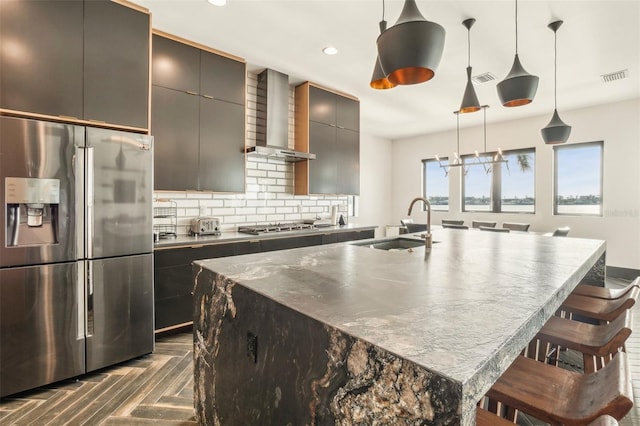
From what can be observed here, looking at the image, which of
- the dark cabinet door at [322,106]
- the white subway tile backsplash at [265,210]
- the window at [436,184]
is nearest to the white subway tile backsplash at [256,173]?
the white subway tile backsplash at [265,210]

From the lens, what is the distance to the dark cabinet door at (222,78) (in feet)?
11.0

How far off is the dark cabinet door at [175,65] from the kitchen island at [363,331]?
2.26 meters

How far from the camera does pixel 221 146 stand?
11.6 feet

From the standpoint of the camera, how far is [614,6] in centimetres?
265

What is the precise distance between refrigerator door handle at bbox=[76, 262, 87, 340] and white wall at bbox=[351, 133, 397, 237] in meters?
5.30

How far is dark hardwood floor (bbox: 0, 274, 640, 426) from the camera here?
Result: 6.19ft

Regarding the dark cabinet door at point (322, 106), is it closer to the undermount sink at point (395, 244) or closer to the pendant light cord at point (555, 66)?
the undermount sink at point (395, 244)

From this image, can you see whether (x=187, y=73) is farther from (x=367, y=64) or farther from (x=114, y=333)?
(x=114, y=333)

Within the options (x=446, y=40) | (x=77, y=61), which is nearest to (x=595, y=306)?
(x=446, y=40)

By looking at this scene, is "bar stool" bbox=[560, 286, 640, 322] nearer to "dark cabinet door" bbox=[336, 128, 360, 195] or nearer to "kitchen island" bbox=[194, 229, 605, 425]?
"kitchen island" bbox=[194, 229, 605, 425]

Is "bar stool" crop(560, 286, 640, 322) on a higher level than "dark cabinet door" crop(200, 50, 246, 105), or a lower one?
lower

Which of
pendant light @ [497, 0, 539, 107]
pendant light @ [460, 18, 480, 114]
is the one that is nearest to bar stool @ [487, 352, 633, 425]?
pendant light @ [497, 0, 539, 107]

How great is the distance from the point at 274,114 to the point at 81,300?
2.77 meters

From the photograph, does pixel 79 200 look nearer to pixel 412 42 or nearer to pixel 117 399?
pixel 117 399
